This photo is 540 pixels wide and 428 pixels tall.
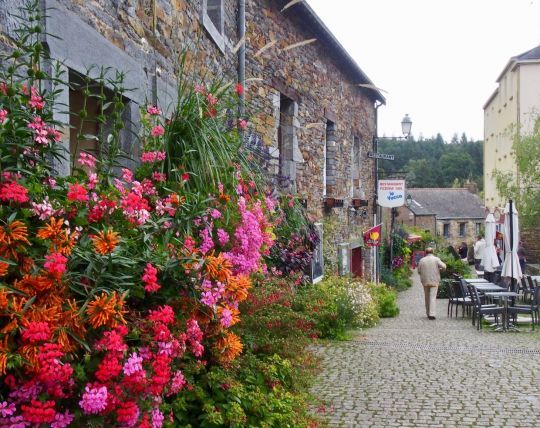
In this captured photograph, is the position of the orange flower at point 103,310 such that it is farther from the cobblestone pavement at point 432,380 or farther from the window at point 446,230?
the window at point 446,230

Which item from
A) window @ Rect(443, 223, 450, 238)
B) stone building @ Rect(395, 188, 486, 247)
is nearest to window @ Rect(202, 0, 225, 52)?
stone building @ Rect(395, 188, 486, 247)

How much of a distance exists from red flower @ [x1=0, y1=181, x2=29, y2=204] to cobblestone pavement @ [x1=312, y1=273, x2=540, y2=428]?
3347mm

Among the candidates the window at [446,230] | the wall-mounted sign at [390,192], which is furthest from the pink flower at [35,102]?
the window at [446,230]

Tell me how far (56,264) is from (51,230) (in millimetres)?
188

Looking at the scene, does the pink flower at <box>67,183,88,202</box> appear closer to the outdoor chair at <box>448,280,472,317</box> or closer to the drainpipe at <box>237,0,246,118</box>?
the drainpipe at <box>237,0,246,118</box>

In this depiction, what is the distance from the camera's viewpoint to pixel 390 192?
18891mm

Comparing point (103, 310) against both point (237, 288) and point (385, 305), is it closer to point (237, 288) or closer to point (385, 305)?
point (237, 288)

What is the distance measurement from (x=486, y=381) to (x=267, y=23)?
5.50 metres

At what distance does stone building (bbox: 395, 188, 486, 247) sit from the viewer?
4981cm

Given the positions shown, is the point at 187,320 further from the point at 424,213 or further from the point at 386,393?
the point at 424,213

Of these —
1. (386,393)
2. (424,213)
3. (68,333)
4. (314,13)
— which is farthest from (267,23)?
(424,213)

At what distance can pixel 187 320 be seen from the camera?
3.14 meters

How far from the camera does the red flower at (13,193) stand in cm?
260

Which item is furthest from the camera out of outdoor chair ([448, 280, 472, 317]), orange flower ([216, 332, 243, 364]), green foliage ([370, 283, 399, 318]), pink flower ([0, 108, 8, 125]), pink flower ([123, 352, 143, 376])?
green foliage ([370, 283, 399, 318])
